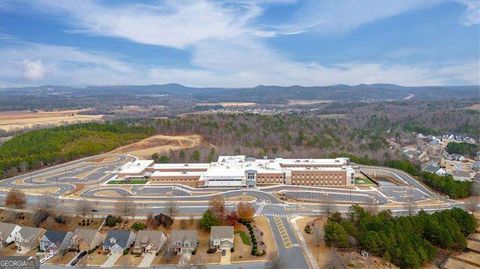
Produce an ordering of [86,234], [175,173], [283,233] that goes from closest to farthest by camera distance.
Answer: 1. [86,234]
2. [283,233]
3. [175,173]

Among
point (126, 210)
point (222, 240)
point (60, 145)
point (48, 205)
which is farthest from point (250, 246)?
point (60, 145)

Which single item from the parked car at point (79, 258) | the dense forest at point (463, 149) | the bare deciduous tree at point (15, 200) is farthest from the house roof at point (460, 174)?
the bare deciduous tree at point (15, 200)

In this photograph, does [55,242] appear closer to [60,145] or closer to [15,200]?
[15,200]

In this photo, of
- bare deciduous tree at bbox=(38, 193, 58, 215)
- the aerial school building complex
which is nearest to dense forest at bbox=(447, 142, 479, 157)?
the aerial school building complex

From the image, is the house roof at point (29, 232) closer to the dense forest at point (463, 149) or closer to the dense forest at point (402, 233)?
the dense forest at point (402, 233)

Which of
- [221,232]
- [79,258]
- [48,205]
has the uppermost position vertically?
[48,205]

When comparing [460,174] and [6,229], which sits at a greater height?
[6,229]

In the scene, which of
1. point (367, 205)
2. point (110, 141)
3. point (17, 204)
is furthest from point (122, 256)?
point (110, 141)

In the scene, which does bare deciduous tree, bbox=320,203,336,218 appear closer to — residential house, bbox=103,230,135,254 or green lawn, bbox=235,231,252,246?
green lawn, bbox=235,231,252,246
